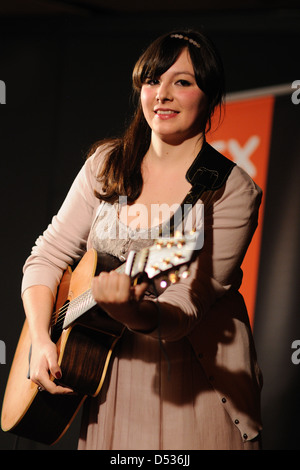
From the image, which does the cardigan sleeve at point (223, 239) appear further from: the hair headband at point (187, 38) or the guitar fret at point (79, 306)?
the hair headband at point (187, 38)

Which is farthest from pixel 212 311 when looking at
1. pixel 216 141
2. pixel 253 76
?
pixel 253 76

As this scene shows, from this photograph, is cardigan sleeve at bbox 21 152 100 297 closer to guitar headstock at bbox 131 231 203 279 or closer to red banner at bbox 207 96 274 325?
guitar headstock at bbox 131 231 203 279

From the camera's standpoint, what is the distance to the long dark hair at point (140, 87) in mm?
1492

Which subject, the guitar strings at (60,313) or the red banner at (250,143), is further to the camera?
the red banner at (250,143)

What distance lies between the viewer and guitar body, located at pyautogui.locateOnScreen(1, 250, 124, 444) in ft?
4.73

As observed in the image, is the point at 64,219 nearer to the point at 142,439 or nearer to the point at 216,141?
the point at 142,439

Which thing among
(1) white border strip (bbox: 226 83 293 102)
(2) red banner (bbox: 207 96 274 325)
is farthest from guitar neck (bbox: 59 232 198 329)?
(1) white border strip (bbox: 226 83 293 102)

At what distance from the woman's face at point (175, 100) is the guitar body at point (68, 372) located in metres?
0.37

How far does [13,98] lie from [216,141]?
3.53 ft

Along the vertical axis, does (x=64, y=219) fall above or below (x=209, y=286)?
above

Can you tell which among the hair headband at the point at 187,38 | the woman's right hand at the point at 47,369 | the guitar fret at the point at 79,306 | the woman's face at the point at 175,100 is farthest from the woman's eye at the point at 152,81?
the woman's right hand at the point at 47,369

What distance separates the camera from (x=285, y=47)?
9.27 feet

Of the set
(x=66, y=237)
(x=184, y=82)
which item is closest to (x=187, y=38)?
(x=184, y=82)

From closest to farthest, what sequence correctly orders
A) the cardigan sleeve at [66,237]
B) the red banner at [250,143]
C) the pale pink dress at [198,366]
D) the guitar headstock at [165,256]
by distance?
1. the guitar headstock at [165,256]
2. the pale pink dress at [198,366]
3. the cardigan sleeve at [66,237]
4. the red banner at [250,143]
